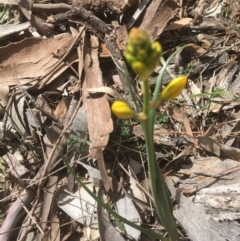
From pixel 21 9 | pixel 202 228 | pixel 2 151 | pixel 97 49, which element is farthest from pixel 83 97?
pixel 202 228

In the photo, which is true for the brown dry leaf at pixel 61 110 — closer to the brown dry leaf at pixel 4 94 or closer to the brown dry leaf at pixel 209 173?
the brown dry leaf at pixel 4 94

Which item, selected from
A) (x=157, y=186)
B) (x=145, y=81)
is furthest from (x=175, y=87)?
(x=157, y=186)

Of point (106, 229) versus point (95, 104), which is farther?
point (95, 104)

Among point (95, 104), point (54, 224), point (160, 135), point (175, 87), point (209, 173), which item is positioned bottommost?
point (54, 224)

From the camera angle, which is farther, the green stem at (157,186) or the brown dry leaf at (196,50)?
the brown dry leaf at (196,50)

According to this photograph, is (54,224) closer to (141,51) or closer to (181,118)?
(181,118)

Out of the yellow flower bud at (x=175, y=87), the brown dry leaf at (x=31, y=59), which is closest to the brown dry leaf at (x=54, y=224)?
the brown dry leaf at (x=31, y=59)

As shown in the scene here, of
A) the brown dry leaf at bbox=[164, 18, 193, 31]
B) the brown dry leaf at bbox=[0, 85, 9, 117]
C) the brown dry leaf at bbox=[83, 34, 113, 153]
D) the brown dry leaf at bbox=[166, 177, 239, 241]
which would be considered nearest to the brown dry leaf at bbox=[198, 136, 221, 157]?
the brown dry leaf at bbox=[166, 177, 239, 241]

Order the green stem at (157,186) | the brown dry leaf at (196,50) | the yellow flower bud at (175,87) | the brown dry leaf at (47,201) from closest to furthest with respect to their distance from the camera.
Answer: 1. the yellow flower bud at (175,87)
2. the green stem at (157,186)
3. the brown dry leaf at (47,201)
4. the brown dry leaf at (196,50)
